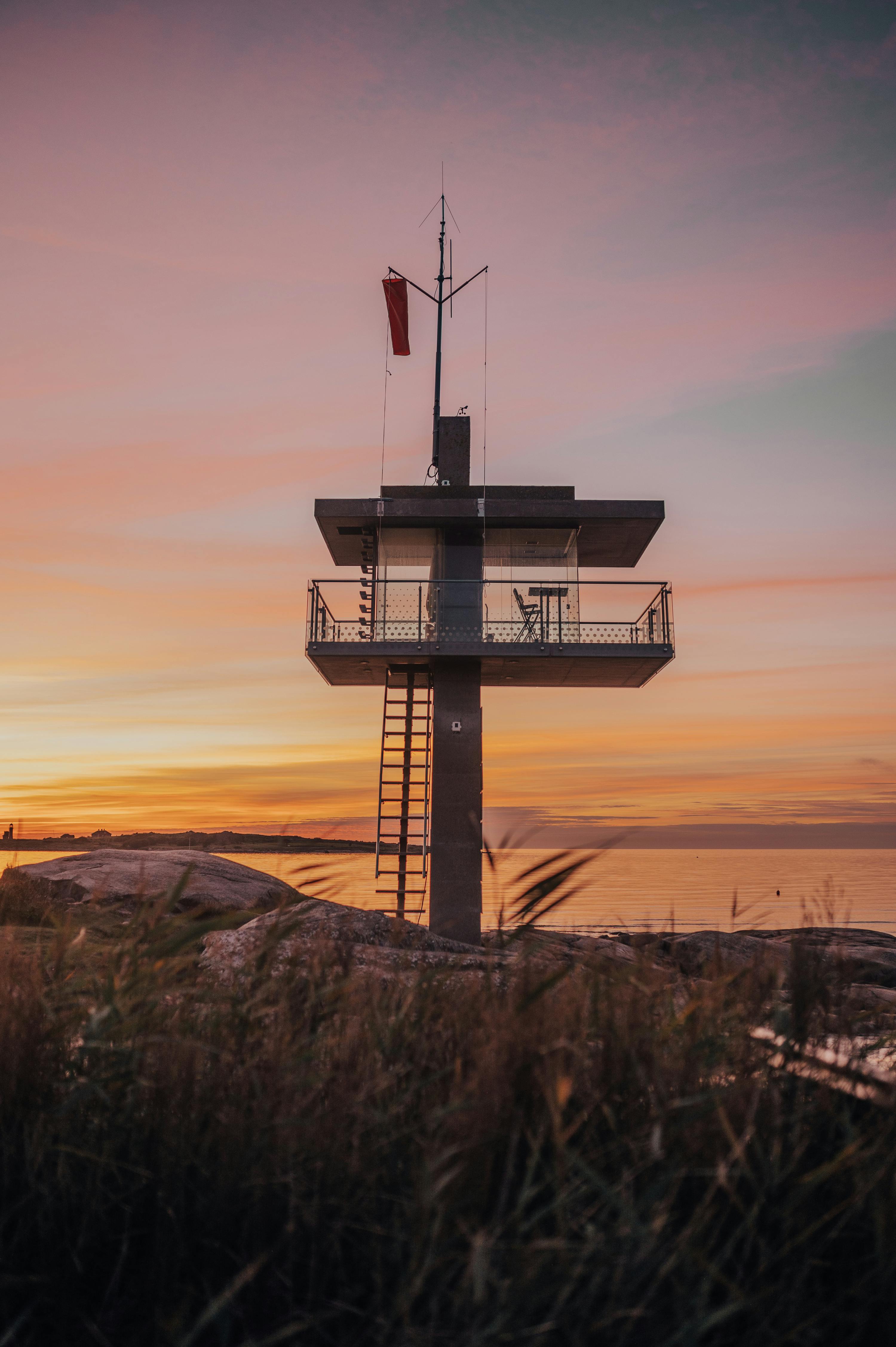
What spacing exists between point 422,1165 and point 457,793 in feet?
45.1

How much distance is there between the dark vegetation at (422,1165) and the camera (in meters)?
2.45

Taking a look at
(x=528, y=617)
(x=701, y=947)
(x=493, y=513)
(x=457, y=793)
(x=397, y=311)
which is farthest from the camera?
(x=397, y=311)

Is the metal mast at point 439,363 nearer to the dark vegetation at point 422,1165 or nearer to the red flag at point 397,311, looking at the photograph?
the red flag at point 397,311

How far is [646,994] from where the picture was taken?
3832 mm

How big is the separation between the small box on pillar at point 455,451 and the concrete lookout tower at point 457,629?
466 mm

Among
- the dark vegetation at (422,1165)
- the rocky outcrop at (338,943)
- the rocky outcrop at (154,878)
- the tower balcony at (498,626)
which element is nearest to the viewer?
the dark vegetation at (422,1165)

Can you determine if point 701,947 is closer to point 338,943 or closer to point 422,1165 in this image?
point 338,943

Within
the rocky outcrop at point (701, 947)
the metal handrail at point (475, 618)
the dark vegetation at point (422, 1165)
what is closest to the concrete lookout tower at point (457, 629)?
the metal handrail at point (475, 618)

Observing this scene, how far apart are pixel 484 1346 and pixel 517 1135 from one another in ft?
2.16

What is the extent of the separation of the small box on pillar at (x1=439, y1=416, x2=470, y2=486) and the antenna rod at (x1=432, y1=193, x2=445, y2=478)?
7cm

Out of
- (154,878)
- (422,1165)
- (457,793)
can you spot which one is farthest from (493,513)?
(422,1165)

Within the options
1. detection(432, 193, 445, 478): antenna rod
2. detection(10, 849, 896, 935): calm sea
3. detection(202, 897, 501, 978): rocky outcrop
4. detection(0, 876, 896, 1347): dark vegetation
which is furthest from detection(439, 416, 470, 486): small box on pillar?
detection(0, 876, 896, 1347): dark vegetation

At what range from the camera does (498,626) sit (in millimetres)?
16266

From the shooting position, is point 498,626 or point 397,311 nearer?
point 498,626
